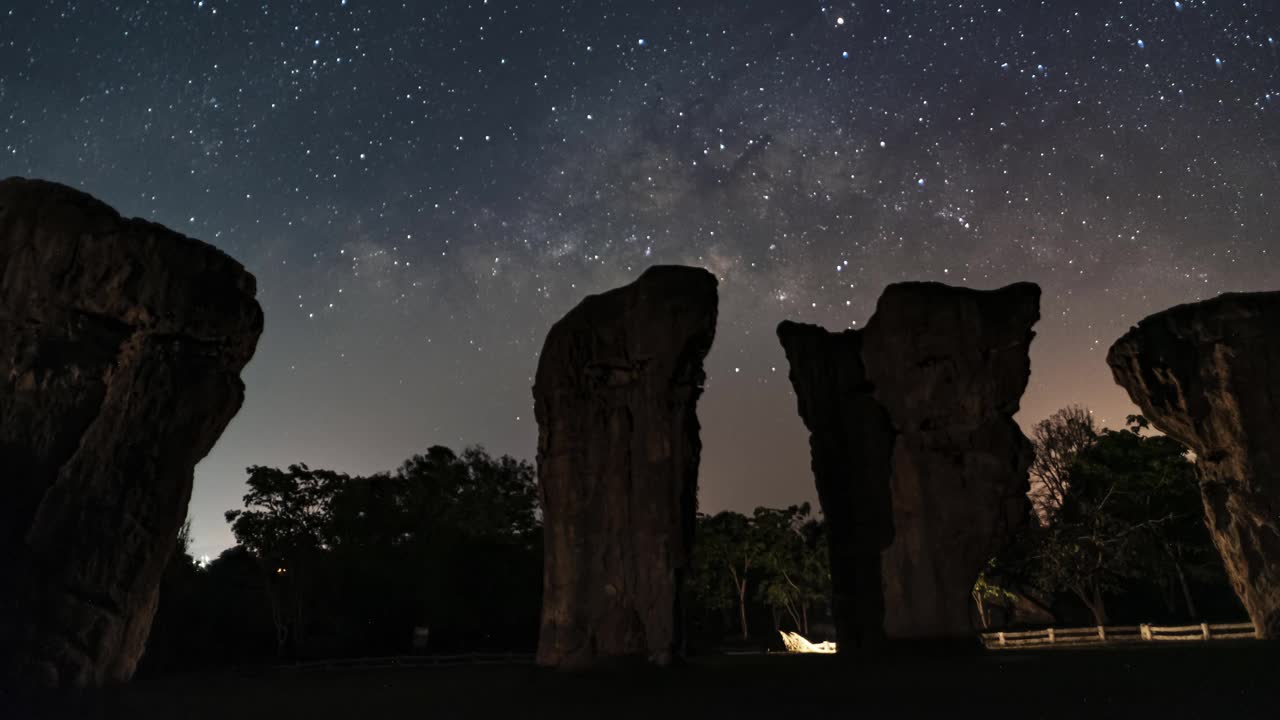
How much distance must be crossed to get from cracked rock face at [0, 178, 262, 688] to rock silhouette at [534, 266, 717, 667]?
297 inches

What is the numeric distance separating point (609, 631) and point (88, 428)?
10.9m

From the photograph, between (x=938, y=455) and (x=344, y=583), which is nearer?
(x=938, y=455)

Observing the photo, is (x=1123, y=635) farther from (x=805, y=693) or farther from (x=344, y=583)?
(x=344, y=583)

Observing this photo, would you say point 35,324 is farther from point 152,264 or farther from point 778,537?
point 778,537

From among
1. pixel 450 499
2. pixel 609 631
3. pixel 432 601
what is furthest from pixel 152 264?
pixel 450 499

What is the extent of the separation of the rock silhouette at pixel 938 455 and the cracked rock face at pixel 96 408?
583 inches

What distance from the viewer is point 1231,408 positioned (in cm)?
2109

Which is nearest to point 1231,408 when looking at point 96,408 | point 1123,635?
point 1123,635

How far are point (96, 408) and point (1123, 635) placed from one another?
34.9 meters

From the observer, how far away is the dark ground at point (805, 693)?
1077 centimetres

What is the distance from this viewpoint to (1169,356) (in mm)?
22375

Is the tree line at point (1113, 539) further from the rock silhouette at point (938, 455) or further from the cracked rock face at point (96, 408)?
the cracked rock face at point (96, 408)

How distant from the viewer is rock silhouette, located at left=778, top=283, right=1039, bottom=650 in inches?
720

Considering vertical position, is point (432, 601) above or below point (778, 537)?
below
